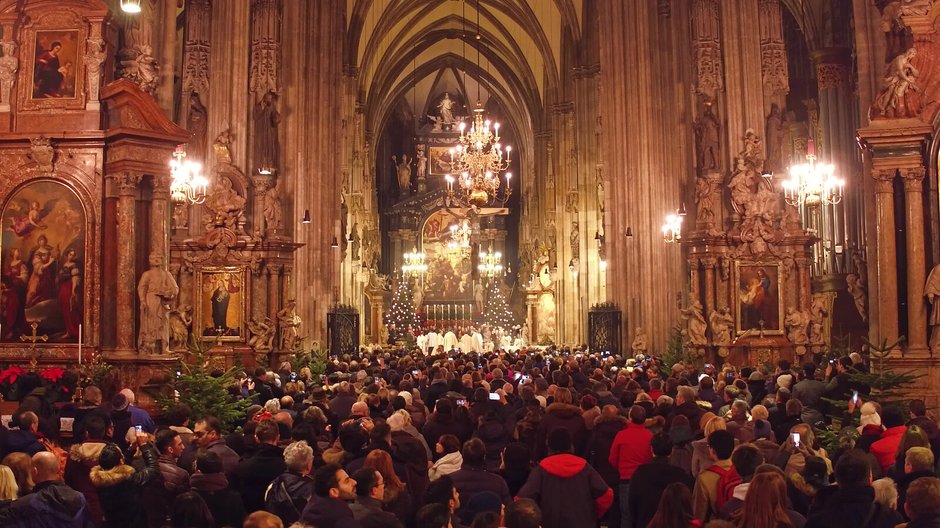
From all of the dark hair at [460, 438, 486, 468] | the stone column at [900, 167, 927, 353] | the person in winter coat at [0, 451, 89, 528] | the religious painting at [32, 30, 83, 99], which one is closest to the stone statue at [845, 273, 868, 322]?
the stone column at [900, 167, 927, 353]

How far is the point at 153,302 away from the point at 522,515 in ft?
28.9

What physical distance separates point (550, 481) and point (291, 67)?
891 inches

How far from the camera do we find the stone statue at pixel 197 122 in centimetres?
2461

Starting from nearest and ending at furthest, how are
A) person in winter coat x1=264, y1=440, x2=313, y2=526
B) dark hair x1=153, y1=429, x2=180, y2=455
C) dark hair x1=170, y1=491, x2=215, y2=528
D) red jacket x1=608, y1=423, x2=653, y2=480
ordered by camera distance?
dark hair x1=170, y1=491, x2=215, y2=528
person in winter coat x1=264, y1=440, x2=313, y2=526
dark hair x1=153, y1=429, x2=180, y2=455
red jacket x1=608, y1=423, x2=653, y2=480

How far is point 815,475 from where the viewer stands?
6.78 metres

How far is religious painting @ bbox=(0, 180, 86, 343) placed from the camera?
13.1 metres

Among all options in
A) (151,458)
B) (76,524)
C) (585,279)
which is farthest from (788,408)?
(585,279)

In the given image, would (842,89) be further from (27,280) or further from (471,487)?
(471,487)

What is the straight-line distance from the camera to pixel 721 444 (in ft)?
22.8

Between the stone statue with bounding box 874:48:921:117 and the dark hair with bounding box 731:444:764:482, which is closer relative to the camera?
the dark hair with bounding box 731:444:764:482

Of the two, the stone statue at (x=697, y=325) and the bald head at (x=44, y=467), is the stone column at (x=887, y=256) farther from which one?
the bald head at (x=44, y=467)

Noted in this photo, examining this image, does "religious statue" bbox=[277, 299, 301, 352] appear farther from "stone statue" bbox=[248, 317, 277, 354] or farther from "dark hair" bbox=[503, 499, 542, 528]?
"dark hair" bbox=[503, 499, 542, 528]

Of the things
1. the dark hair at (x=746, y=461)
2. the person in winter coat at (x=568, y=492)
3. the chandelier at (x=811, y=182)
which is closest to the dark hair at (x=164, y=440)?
the person in winter coat at (x=568, y=492)

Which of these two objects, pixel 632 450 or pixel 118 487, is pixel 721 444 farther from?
pixel 118 487
